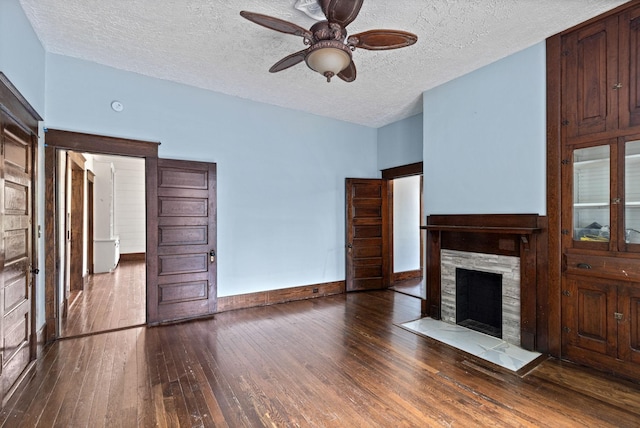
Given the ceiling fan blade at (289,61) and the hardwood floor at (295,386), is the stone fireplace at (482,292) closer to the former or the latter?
the hardwood floor at (295,386)

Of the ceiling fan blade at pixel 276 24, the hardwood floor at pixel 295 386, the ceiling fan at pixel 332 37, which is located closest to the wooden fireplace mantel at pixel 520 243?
the hardwood floor at pixel 295 386

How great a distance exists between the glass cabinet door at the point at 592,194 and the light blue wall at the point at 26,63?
4.98m

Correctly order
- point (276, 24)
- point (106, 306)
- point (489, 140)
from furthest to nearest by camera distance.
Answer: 1. point (106, 306)
2. point (489, 140)
3. point (276, 24)

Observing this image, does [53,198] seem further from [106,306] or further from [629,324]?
[629,324]

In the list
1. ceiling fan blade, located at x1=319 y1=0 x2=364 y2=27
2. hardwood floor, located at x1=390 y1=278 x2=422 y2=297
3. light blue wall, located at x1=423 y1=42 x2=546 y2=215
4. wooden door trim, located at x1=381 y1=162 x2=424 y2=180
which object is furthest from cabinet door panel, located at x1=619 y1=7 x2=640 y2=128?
hardwood floor, located at x1=390 y1=278 x2=422 y2=297

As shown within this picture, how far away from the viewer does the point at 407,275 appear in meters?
6.78

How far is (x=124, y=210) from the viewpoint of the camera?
9852 mm

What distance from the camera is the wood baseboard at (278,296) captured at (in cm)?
460

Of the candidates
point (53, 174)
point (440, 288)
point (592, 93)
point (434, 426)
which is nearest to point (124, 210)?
point (53, 174)

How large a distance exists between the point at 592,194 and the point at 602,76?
1076mm

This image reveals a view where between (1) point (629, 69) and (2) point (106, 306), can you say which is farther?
(2) point (106, 306)

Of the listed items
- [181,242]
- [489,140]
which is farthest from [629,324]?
[181,242]

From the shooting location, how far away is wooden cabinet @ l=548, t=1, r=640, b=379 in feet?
8.64

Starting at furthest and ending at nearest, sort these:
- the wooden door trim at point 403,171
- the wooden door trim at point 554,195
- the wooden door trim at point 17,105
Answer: the wooden door trim at point 403,171 < the wooden door trim at point 554,195 < the wooden door trim at point 17,105
